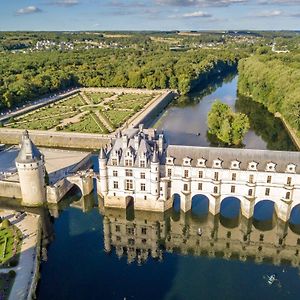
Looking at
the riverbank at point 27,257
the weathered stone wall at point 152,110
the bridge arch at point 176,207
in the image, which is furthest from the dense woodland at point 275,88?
the riverbank at point 27,257

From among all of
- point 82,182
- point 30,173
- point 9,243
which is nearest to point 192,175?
point 82,182

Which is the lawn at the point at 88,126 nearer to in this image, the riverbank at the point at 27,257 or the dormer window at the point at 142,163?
the dormer window at the point at 142,163

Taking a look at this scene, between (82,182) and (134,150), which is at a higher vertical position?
(134,150)

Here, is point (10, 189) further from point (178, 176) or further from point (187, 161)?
point (187, 161)

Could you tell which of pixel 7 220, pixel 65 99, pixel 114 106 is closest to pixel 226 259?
pixel 7 220

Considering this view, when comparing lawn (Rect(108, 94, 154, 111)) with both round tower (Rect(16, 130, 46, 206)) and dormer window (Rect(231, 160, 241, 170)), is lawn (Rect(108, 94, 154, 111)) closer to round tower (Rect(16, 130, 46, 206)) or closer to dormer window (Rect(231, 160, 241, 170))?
round tower (Rect(16, 130, 46, 206))

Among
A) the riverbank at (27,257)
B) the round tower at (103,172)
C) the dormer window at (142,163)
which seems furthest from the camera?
the round tower at (103,172)
